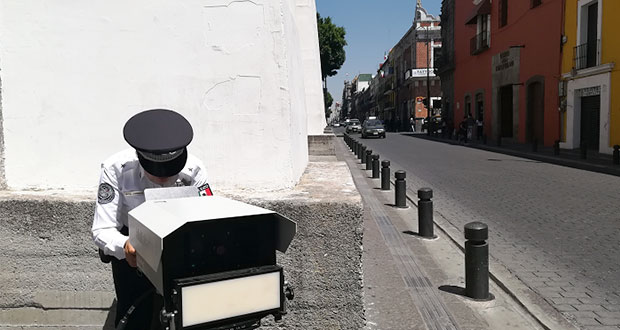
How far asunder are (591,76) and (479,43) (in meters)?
12.2

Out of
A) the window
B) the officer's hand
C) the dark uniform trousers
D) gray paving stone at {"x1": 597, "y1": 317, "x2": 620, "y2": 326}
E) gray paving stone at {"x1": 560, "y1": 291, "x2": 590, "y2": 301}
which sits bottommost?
gray paving stone at {"x1": 560, "y1": 291, "x2": 590, "y2": 301}

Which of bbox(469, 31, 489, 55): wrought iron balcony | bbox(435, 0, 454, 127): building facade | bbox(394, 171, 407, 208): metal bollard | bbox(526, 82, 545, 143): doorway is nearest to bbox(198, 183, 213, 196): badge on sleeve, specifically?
bbox(394, 171, 407, 208): metal bollard

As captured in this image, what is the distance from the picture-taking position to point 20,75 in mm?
3281

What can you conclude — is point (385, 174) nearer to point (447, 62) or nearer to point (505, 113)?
point (505, 113)

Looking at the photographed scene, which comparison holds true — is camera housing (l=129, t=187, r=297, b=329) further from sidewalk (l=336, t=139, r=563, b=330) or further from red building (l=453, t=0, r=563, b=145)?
red building (l=453, t=0, r=563, b=145)

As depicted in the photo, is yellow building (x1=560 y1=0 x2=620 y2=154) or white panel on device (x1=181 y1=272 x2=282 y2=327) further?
yellow building (x1=560 y1=0 x2=620 y2=154)

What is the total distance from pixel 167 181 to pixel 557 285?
3965 millimetres

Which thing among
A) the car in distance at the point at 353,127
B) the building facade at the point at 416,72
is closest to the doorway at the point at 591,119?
the building facade at the point at 416,72

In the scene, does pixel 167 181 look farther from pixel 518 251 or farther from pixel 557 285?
pixel 518 251

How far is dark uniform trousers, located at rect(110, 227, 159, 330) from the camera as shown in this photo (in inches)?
86.0

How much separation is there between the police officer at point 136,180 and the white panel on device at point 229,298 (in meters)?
0.41

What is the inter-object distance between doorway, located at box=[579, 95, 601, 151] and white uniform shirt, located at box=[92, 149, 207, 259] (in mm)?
19755

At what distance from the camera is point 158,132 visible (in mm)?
1937

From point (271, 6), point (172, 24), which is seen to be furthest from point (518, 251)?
point (172, 24)
